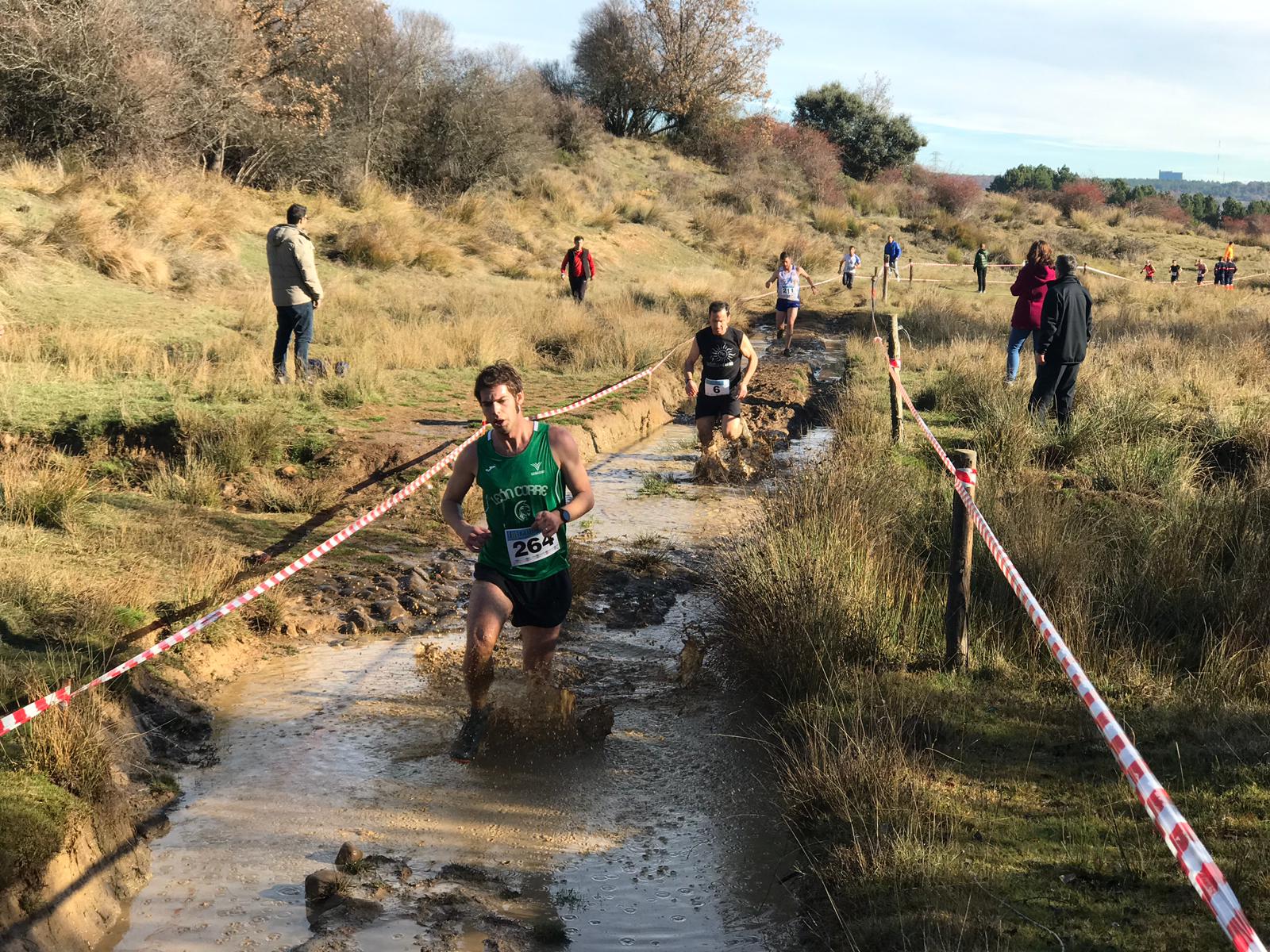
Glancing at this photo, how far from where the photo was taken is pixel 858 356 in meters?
19.4

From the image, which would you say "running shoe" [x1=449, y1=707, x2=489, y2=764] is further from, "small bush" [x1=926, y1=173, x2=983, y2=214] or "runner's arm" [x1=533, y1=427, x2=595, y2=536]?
"small bush" [x1=926, y1=173, x2=983, y2=214]

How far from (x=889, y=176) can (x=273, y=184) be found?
4049cm

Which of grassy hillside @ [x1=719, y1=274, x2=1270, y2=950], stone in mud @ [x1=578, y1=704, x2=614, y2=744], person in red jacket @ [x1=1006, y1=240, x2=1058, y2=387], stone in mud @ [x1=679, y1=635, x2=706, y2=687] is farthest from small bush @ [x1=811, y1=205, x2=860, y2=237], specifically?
stone in mud @ [x1=578, y1=704, x2=614, y2=744]

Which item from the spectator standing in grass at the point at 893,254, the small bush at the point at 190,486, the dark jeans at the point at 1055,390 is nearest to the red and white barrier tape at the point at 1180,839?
the small bush at the point at 190,486

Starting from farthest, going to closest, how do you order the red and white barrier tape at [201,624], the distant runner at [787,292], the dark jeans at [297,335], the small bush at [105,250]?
the distant runner at [787,292], the small bush at [105,250], the dark jeans at [297,335], the red and white barrier tape at [201,624]

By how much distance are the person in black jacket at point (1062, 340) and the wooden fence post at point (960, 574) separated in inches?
225

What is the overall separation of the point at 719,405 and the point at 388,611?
4459 mm

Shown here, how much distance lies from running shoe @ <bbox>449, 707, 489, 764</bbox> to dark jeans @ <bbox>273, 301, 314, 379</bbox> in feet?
24.5

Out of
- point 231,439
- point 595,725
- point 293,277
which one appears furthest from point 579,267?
point 595,725

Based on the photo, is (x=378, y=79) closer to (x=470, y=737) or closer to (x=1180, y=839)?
(x=470, y=737)

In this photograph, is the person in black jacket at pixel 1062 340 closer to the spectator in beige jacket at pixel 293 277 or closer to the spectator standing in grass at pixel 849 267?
the spectator in beige jacket at pixel 293 277

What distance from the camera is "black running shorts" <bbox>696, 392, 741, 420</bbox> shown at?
10852 mm

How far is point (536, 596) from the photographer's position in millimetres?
5629

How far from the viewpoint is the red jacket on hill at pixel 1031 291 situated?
519 inches
